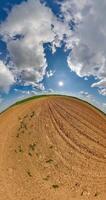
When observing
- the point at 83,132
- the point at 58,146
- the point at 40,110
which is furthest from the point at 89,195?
the point at 40,110

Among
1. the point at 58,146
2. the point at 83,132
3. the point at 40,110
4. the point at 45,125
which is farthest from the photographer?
the point at 40,110

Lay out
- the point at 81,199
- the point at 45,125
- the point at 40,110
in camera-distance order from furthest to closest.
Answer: the point at 40,110 → the point at 45,125 → the point at 81,199

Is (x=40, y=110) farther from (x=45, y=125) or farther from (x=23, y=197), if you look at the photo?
(x=23, y=197)

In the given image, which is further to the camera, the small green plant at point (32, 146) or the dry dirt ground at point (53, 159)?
the small green plant at point (32, 146)

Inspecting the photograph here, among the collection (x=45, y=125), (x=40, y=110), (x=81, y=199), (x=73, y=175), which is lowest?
(x=81, y=199)

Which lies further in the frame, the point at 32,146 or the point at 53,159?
the point at 32,146

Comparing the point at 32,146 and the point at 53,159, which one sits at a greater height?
the point at 32,146

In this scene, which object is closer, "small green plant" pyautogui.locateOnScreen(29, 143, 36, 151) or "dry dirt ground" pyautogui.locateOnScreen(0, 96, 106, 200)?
"dry dirt ground" pyautogui.locateOnScreen(0, 96, 106, 200)

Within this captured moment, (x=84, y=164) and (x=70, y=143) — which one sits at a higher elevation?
(x=70, y=143)
